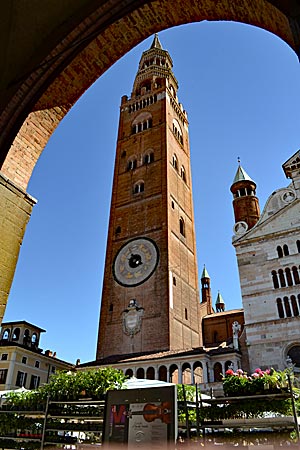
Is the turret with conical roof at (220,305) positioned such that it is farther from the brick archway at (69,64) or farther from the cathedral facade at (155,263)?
the brick archway at (69,64)

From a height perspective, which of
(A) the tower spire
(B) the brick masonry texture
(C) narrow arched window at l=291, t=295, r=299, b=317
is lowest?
(B) the brick masonry texture

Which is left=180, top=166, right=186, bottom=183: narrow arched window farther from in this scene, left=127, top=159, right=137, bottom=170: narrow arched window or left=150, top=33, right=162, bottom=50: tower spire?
left=150, top=33, right=162, bottom=50: tower spire

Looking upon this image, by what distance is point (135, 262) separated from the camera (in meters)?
26.6

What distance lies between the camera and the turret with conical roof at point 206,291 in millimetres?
39666

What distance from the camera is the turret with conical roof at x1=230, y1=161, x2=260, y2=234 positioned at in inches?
1029

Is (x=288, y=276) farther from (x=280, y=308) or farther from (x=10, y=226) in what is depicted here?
(x=10, y=226)

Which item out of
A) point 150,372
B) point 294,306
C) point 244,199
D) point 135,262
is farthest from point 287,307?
point 135,262

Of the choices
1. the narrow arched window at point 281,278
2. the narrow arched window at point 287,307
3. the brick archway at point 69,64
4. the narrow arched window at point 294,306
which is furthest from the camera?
the narrow arched window at point 281,278

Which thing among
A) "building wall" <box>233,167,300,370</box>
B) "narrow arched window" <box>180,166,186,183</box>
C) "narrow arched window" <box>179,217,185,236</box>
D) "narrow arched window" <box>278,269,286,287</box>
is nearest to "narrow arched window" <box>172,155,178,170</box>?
"narrow arched window" <box>180,166,186,183</box>

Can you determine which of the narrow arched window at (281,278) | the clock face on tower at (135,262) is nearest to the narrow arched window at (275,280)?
the narrow arched window at (281,278)

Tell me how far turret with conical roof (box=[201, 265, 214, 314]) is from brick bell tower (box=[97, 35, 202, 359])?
11.4 metres

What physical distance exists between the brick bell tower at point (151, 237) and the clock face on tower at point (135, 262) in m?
0.07

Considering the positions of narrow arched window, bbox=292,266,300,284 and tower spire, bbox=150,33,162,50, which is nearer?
narrow arched window, bbox=292,266,300,284

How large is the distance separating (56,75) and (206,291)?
40.6 metres
